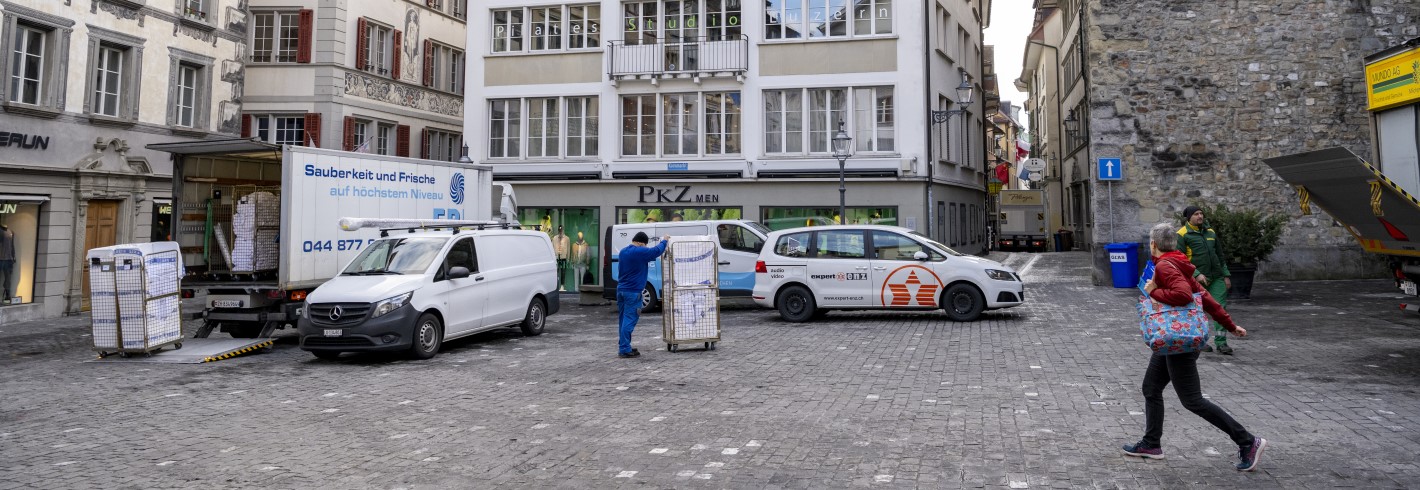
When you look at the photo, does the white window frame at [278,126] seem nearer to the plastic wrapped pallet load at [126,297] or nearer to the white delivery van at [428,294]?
the white delivery van at [428,294]

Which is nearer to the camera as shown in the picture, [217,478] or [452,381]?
[217,478]

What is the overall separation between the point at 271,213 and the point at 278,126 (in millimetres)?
14052

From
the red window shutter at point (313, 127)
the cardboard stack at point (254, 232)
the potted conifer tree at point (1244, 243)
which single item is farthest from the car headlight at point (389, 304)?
the red window shutter at point (313, 127)

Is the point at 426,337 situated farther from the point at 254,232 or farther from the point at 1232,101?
the point at 1232,101

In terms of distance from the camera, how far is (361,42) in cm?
2652

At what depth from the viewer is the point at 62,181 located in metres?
18.9

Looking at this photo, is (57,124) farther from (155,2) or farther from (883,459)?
(883,459)

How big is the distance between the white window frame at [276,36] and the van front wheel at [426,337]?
17.8 m

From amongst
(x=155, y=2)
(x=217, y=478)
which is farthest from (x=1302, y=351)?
(x=155, y=2)

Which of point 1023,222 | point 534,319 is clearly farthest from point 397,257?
point 1023,222

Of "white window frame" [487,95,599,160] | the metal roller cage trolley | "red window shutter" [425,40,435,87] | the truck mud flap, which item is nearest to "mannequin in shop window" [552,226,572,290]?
"white window frame" [487,95,599,160]

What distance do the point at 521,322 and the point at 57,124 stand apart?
40.8 feet

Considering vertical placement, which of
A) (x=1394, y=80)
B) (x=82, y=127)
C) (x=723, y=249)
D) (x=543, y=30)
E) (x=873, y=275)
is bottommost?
(x=873, y=275)

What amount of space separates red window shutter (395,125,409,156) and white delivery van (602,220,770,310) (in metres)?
12.7
